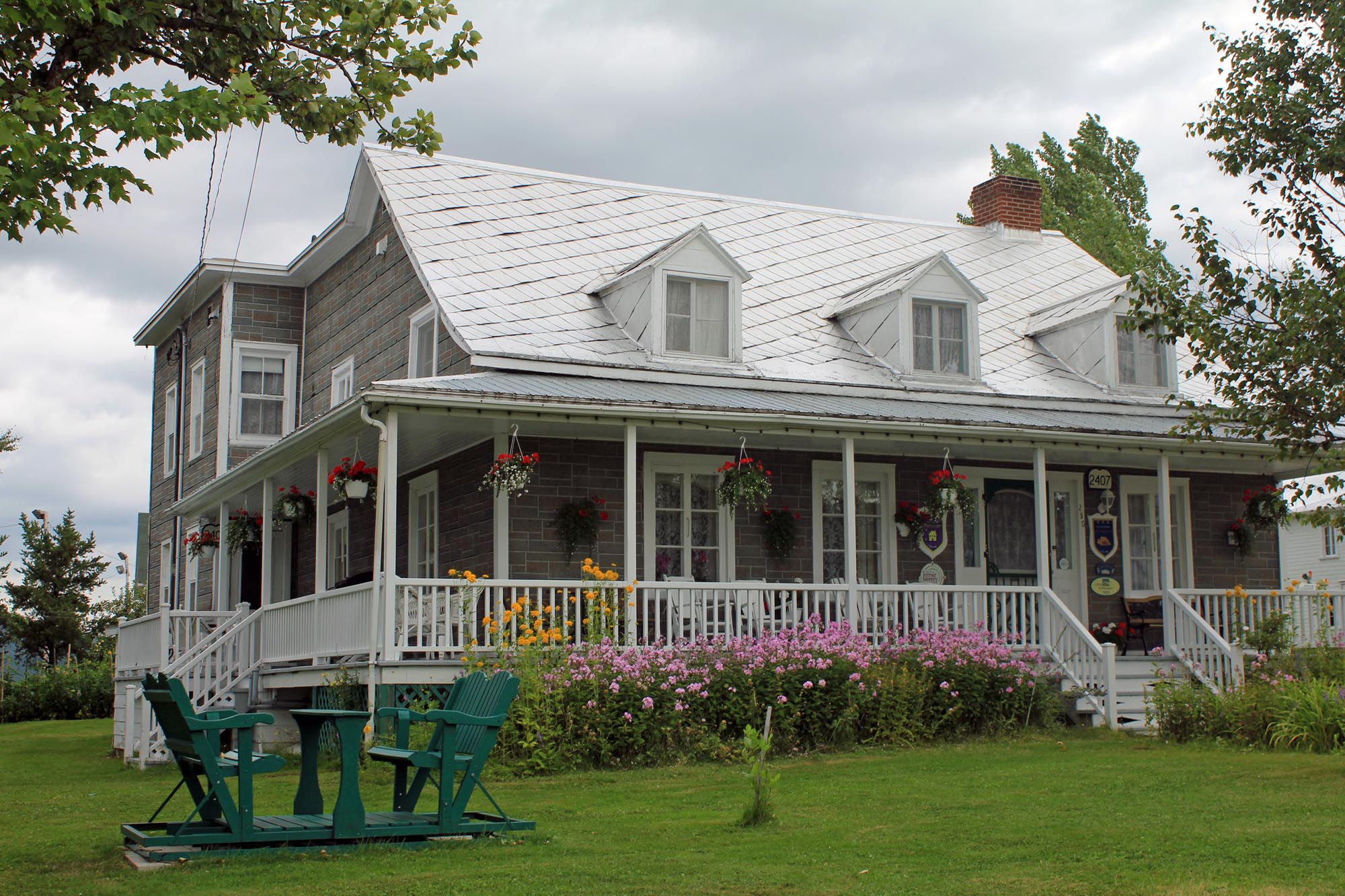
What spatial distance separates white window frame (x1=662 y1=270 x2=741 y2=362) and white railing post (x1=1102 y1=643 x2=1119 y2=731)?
5500mm

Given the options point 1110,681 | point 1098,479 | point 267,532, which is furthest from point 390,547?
point 1098,479

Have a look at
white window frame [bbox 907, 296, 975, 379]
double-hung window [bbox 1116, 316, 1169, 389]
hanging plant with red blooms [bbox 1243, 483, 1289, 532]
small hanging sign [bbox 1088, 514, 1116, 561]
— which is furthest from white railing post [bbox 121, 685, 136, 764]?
hanging plant with red blooms [bbox 1243, 483, 1289, 532]

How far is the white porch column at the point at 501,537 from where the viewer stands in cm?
1462

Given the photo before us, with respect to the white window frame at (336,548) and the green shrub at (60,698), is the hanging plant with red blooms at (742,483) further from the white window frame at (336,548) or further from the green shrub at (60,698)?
the green shrub at (60,698)

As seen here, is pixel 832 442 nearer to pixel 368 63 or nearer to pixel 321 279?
pixel 368 63

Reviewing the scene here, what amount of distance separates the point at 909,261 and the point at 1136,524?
5.30 m

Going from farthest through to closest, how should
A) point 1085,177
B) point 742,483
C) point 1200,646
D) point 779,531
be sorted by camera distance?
1. point 1085,177
2. point 779,531
3. point 1200,646
4. point 742,483

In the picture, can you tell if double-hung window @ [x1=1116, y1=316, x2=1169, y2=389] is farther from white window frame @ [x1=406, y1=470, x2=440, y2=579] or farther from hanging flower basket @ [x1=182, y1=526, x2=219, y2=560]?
hanging flower basket @ [x1=182, y1=526, x2=219, y2=560]

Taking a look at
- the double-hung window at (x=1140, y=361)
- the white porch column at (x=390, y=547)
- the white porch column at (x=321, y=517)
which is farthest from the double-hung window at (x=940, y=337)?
the white porch column at (x=390, y=547)

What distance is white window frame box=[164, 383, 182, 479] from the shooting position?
2441 centimetres

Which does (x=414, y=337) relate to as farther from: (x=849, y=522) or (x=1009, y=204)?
(x=1009, y=204)

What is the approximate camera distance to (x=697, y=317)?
16.9 meters

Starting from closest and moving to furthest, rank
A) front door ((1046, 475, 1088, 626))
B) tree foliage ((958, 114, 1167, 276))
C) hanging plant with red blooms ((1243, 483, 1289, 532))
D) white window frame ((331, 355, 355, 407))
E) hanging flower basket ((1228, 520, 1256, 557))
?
hanging plant with red blooms ((1243, 483, 1289, 532))
front door ((1046, 475, 1088, 626))
hanging flower basket ((1228, 520, 1256, 557))
white window frame ((331, 355, 355, 407))
tree foliage ((958, 114, 1167, 276))

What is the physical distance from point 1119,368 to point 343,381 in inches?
430
